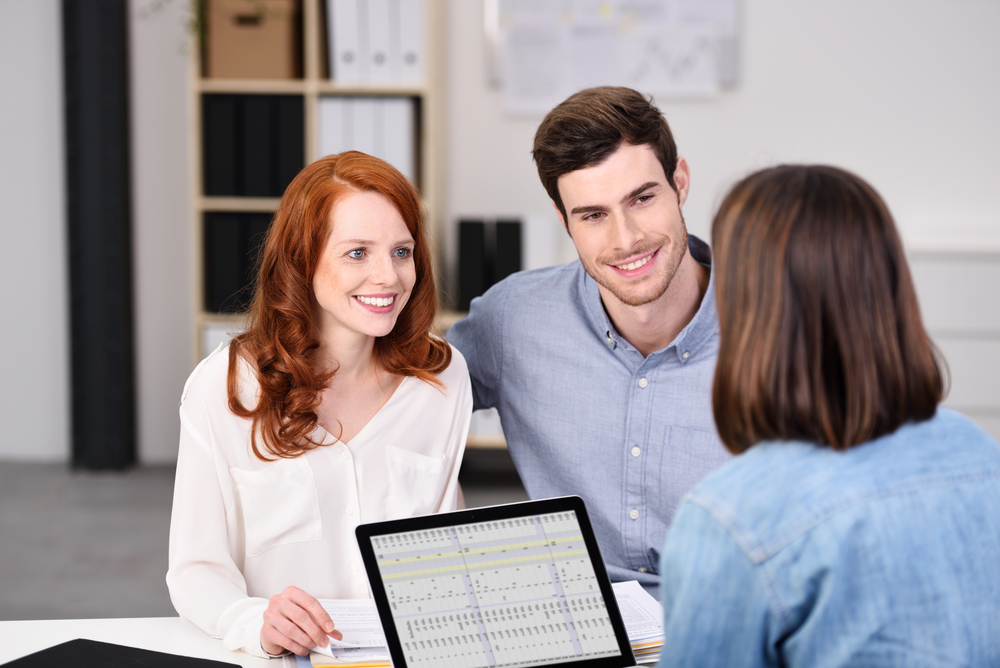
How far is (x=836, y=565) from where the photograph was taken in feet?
2.23

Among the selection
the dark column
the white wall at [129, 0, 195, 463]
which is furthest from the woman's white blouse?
the dark column

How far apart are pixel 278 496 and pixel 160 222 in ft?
8.97

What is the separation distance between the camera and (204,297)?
3328 millimetres

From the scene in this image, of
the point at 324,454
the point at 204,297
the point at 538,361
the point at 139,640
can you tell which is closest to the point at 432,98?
the point at 204,297

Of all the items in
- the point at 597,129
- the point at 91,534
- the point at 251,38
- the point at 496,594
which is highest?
the point at 251,38

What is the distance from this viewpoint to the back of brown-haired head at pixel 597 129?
1.40 meters

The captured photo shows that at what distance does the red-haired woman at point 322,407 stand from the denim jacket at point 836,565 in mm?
695

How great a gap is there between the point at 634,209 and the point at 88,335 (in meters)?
2.94

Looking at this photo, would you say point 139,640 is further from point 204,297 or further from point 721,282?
point 204,297

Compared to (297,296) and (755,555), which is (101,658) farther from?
(755,555)

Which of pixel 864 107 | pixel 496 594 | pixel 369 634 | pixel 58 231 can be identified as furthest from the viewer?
pixel 58 231

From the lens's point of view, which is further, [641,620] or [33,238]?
[33,238]

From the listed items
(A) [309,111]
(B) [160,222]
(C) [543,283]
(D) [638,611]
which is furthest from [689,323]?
(B) [160,222]

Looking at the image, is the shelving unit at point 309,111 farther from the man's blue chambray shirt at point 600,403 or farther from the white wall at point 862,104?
the man's blue chambray shirt at point 600,403
